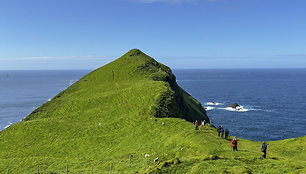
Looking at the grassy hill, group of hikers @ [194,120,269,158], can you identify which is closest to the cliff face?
the grassy hill

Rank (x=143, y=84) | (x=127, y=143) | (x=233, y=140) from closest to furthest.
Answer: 1. (x=233, y=140)
2. (x=127, y=143)
3. (x=143, y=84)

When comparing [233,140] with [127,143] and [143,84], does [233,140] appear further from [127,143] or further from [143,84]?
[143,84]

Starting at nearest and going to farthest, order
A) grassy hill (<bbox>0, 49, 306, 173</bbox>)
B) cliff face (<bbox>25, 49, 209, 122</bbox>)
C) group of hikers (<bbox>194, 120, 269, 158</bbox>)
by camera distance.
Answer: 1. grassy hill (<bbox>0, 49, 306, 173</bbox>)
2. group of hikers (<bbox>194, 120, 269, 158</bbox>)
3. cliff face (<bbox>25, 49, 209, 122</bbox>)

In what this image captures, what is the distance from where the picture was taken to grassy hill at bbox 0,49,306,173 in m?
26.3

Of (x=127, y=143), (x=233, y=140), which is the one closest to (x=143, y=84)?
(x=127, y=143)

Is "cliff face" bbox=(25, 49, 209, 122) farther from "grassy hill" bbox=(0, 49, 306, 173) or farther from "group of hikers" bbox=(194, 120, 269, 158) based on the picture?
"group of hikers" bbox=(194, 120, 269, 158)

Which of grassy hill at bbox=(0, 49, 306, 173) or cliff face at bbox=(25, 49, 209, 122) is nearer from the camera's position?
grassy hill at bbox=(0, 49, 306, 173)

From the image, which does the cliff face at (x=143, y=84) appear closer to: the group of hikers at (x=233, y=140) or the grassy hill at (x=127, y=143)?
the grassy hill at (x=127, y=143)

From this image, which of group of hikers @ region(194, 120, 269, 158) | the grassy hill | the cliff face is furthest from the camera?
the cliff face

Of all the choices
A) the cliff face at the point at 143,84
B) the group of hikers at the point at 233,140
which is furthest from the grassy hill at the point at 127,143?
the group of hikers at the point at 233,140

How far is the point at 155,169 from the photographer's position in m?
24.9

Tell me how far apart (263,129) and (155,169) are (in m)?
98.5

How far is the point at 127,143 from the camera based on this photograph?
46.6 m

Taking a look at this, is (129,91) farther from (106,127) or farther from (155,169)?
(155,169)
